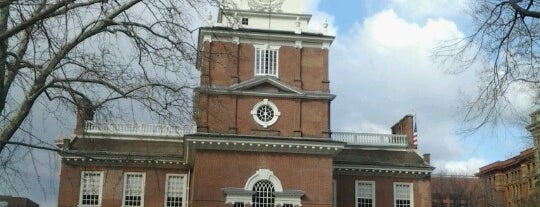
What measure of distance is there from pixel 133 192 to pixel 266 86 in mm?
10944

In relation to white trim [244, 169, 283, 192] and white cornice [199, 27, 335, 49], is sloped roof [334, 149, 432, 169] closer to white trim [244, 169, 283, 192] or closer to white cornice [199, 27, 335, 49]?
white trim [244, 169, 283, 192]

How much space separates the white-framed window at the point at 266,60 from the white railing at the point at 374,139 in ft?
28.8

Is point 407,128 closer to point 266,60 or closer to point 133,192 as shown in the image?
point 266,60

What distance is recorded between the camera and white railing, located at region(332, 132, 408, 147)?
42562 millimetres

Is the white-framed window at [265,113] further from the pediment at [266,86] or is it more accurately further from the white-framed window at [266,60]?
the white-framed window at [266,60]

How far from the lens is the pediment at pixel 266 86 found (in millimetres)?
34156

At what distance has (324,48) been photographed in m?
35.5

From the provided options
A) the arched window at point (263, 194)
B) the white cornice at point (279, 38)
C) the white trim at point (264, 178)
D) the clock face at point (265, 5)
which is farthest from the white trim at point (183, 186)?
the clock face at point (265, 5)

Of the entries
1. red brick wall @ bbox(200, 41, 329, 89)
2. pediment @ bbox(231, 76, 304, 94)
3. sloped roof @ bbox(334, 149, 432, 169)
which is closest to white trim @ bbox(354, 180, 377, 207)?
sloped roof @ bbox(334, 149, 432, 169)

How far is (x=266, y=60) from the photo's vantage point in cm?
3522

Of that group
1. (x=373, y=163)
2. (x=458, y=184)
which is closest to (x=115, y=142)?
(x=373, y=163)

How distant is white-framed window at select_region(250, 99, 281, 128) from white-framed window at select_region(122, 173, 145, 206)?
9712 millimetres

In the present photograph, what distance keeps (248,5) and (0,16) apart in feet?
77.7

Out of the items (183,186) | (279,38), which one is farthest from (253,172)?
(183,186)
